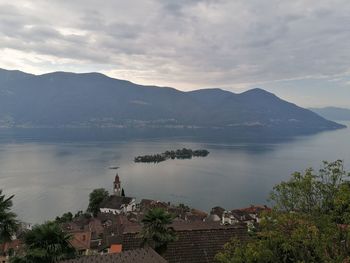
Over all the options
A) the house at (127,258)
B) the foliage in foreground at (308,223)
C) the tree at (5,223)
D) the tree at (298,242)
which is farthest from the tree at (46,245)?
the tree at (298,242)

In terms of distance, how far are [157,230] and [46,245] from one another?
6.66 m

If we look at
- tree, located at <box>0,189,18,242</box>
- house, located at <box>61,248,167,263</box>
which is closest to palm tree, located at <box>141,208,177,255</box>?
house, located at <box>61,248,167,263</box>

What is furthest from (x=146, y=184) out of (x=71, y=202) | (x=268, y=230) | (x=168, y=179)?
(x=268, y=230)

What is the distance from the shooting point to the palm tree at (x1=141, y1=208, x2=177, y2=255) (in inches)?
908

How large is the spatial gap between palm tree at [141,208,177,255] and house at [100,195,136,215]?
61891 millimetres

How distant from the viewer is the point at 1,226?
26359 millimetres

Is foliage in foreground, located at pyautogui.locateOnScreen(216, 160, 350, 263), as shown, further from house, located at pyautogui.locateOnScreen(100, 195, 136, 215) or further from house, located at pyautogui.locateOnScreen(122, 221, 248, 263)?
house, located at pyautogui.locateOnScreen(100, 195, 136, 215)

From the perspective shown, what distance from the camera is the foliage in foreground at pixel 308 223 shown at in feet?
41.3

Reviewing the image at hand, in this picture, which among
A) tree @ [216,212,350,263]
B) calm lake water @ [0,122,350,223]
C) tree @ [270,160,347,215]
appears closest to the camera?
tree @ [216,212,350,263]

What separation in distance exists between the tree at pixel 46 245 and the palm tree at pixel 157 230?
16.1ft

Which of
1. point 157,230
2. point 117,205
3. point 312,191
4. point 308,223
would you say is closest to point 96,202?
point 117,205

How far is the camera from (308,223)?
1302 cm

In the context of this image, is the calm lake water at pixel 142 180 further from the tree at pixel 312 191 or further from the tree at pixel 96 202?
the tree at pixel 312 191

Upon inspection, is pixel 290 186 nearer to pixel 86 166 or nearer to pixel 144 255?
pixel 144 255
